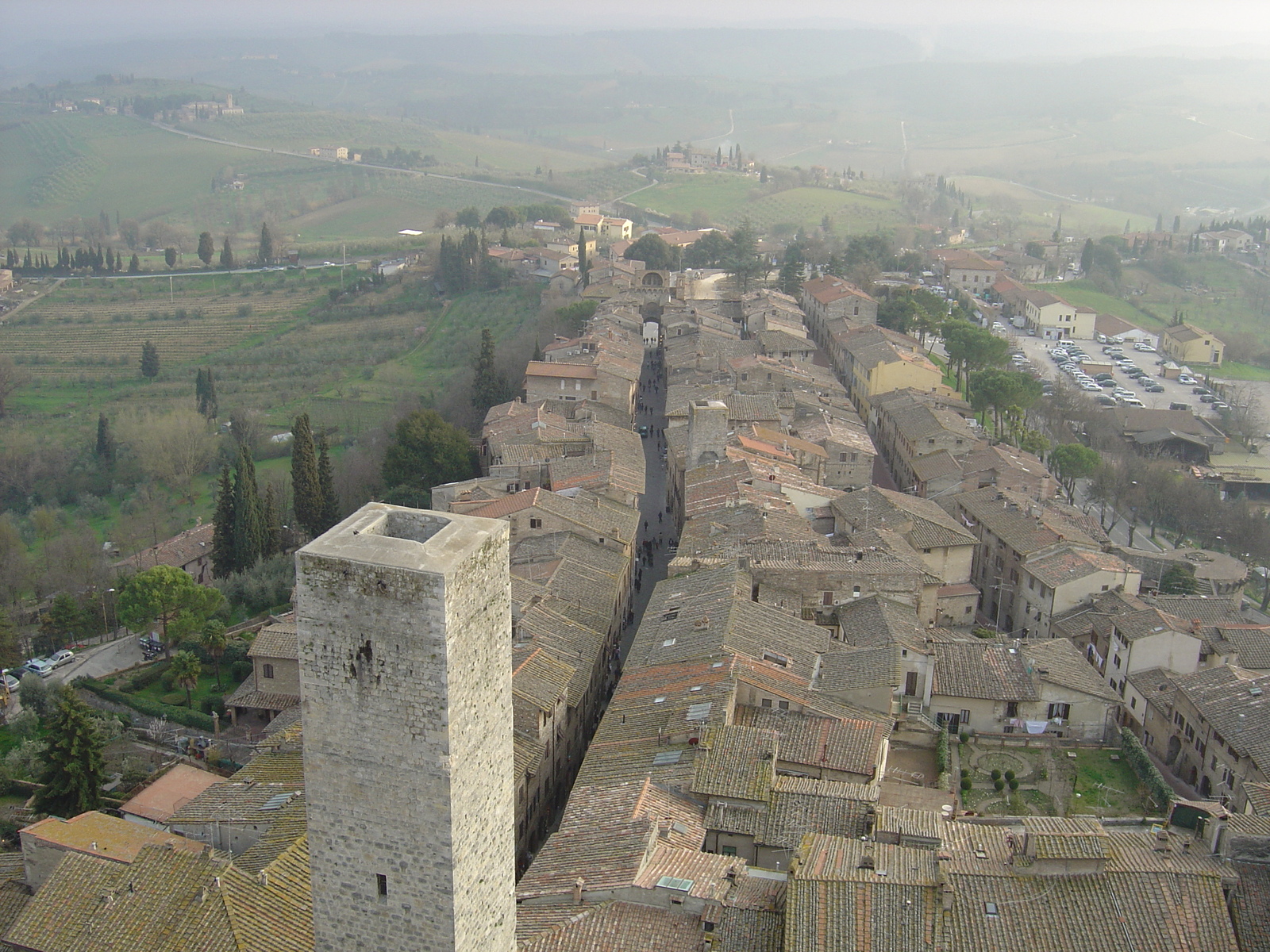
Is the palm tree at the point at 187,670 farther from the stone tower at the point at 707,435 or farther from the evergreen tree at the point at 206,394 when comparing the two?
the evergreen tree at the point at 206,394

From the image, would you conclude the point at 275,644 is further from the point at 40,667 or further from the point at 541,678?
the point at 40,667

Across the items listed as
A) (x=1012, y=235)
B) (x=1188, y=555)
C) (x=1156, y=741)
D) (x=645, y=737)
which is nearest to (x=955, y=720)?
(x=1156, y=741)

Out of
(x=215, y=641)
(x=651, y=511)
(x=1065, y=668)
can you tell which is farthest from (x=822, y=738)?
(x=651, y=511)

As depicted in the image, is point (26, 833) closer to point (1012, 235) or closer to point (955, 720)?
point (955, 720)

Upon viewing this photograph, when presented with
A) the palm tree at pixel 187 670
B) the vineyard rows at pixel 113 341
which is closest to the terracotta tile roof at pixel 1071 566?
Answer: the palm tree at pixel 187 670

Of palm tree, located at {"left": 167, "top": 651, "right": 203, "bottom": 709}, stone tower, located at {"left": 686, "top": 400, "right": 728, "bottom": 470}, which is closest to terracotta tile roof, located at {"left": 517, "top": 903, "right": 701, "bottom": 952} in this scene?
palm tree, located at {"left": 167, "top": 651, "right": 203, "bottom": 709}

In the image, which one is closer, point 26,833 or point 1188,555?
point 26,833
